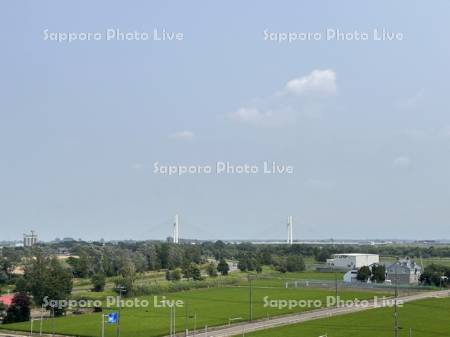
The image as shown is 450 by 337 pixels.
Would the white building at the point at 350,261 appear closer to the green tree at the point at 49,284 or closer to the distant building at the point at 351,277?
the distant building at the point at 351,277

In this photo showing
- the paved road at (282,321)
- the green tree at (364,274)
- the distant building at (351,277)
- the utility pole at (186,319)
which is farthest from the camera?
the distant building at (351,277)

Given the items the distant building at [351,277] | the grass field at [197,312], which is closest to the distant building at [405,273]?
the distant building at [351,277]

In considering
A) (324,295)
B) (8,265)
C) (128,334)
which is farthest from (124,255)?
(128,334)

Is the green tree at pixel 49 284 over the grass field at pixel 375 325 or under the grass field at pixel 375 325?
over

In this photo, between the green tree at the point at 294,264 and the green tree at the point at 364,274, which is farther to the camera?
the green tree at the point at 294,264

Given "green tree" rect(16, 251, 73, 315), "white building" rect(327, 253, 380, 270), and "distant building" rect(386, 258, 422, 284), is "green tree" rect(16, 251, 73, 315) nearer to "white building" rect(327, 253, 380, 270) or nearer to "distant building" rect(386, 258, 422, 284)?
"distant building" rect(386, 258, 422, 284)

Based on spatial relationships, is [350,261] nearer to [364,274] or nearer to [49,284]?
[364,274]
